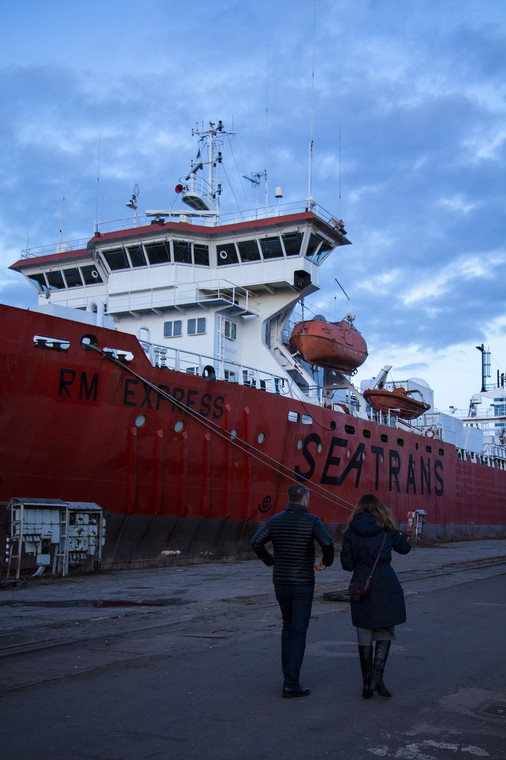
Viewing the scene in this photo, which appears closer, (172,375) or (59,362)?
(59,362)

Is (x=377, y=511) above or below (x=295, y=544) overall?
above

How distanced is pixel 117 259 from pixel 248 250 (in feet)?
13.5

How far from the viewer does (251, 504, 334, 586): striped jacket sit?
503 cm

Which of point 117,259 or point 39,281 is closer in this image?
point 117,259

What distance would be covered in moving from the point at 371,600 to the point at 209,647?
Result: 6.72 feet

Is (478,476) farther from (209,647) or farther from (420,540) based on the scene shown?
(209,647)

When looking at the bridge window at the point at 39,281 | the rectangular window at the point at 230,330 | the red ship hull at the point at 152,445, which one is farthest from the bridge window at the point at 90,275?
the red ship hull at the point at 152,445

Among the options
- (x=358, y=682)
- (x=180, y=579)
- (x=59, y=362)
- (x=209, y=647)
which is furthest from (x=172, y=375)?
(x=358, y=682)

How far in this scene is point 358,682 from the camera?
5.25m

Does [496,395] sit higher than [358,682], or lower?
higher

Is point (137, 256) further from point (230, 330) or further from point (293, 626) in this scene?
point (293, 626)

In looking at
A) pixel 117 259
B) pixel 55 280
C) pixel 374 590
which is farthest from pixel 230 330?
pixel 374 590

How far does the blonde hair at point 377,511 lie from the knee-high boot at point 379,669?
814 millimetres

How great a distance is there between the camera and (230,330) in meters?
21.1
